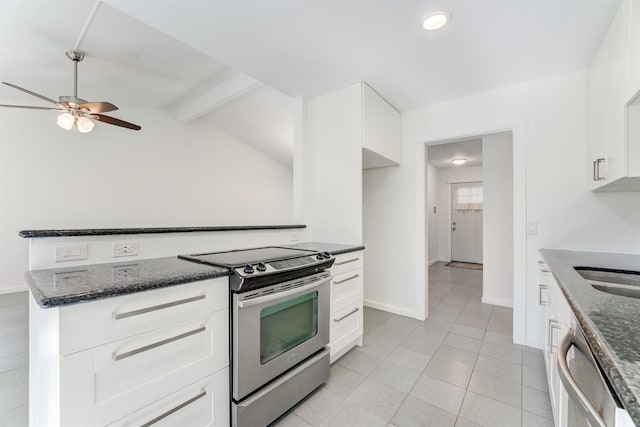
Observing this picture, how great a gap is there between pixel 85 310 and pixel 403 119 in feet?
10.6

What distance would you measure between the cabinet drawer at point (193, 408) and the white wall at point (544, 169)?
2319mm

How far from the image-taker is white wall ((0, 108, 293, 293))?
12.3 feet

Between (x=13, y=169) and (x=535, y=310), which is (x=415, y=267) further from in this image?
(x=13, y=169)

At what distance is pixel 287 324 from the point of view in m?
1.63

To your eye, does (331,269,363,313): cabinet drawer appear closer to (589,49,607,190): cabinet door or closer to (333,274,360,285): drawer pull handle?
(333,274,360,285): drawer pull handle

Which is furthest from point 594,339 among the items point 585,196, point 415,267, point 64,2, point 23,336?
point 23,336

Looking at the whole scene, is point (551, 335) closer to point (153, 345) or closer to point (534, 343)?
point (534, 343)

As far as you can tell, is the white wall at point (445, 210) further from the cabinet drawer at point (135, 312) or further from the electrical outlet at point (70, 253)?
the electrical outlet at point (70, 253)

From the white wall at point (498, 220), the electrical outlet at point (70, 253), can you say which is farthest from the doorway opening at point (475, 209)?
the electrical outlet at point (70, 253)

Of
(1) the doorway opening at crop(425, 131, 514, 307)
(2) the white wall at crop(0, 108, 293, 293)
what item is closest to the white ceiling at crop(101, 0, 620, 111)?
(1) the doorway opening at crop(425, 131, 514, 307)

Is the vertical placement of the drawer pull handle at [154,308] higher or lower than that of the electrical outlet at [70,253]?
lower

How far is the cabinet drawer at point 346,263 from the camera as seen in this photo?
2.07 metres

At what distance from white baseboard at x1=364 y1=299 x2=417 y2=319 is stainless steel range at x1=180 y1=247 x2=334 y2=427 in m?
1.56

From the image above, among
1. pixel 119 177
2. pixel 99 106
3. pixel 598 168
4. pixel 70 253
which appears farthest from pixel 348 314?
pixel 119 177
